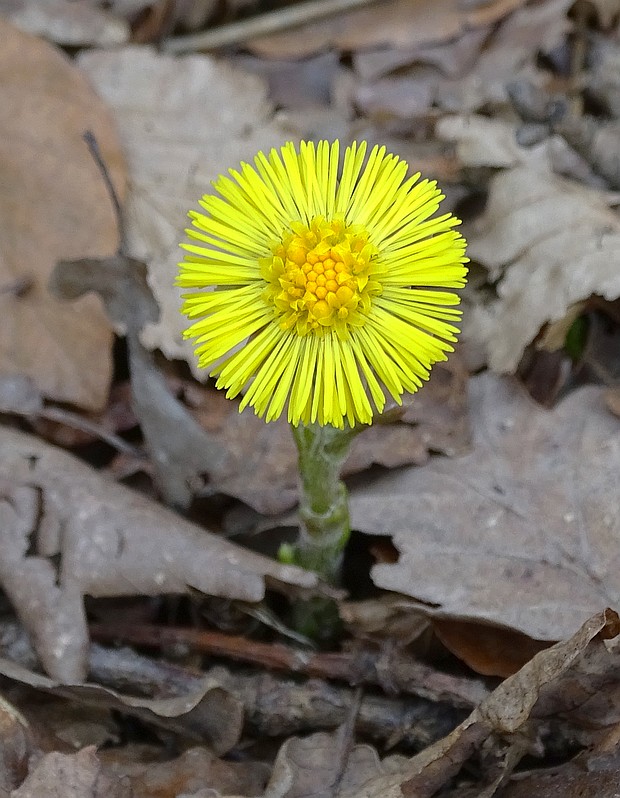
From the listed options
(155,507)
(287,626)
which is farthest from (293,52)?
(287,626)

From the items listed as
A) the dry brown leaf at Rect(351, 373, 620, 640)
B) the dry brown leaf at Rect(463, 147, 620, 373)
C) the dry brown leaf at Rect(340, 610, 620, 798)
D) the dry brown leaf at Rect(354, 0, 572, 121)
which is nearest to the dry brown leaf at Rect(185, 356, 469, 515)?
the dry brown leaf at Rect(351, 373, 620, 640)

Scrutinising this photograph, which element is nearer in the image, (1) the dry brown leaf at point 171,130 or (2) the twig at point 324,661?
(2) the twig at point 324,661

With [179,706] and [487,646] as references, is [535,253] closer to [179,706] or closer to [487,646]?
[487,646]

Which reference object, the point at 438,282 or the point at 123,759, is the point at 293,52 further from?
the point at 123,759

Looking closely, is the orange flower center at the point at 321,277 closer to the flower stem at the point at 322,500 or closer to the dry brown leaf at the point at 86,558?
the flower stem at the point at 322,500

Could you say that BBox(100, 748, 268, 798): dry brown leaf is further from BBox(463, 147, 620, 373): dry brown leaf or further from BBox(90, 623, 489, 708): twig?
BBox(463, 147, 620, 373): dry brown leaf


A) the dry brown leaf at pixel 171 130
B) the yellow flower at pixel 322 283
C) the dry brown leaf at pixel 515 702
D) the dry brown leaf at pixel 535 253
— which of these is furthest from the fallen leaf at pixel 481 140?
the dry brown leaf at pixel 515 702

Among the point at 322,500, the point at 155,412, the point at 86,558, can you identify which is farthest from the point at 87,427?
the point at 322,500
